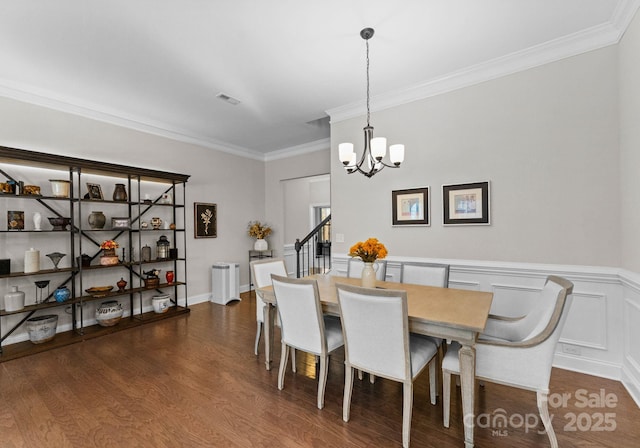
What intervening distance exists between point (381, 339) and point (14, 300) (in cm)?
393

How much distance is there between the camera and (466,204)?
3262 mm

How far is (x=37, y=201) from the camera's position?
3592 millimetres

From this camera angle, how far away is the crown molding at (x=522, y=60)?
2.47 meters

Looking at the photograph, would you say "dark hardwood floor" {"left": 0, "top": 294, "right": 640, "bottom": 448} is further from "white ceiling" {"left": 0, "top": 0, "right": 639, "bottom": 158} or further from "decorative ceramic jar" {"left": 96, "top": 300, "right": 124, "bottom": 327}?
"white ceiling" {"left": 0, "top": 0, "right": 639, "bottom": 158}

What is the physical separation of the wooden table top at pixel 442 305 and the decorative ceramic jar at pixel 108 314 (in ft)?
8.18

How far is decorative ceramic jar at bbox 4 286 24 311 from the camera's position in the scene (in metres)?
3.16

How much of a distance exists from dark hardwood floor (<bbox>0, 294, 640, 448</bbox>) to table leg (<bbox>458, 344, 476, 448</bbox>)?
0.15 m

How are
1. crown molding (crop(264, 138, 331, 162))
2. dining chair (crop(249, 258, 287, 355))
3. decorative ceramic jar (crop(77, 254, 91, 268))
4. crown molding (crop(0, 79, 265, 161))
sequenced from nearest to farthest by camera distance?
dining chair (crop(249, 258, 287, 355)) → crown molding (crop(0, 79, 265, 161)) → decorative ceramic jar (crop(77, 254, 91, 268)) → crown molding (crop(264, 138, 331, 162))

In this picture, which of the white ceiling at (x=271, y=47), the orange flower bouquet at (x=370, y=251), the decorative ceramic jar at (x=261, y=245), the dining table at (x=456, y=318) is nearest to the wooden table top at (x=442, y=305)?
the dining table at (x=456, y=318)

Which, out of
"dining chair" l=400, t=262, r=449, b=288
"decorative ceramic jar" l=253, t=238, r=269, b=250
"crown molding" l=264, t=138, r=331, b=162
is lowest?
"dining chair" l=400, t=262, r=449, b=288

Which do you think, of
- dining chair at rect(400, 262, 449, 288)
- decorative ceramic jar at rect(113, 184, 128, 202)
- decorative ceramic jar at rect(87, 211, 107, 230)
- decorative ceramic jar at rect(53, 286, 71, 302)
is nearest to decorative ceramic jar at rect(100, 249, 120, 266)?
decorative ceramic jar at rect(87, 211, 107, 230)

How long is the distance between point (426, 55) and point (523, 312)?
108 inches

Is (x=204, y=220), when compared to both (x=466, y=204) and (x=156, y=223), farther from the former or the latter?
(x=466, y=204)

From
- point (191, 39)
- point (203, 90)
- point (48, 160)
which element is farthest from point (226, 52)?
point (48, 160)
